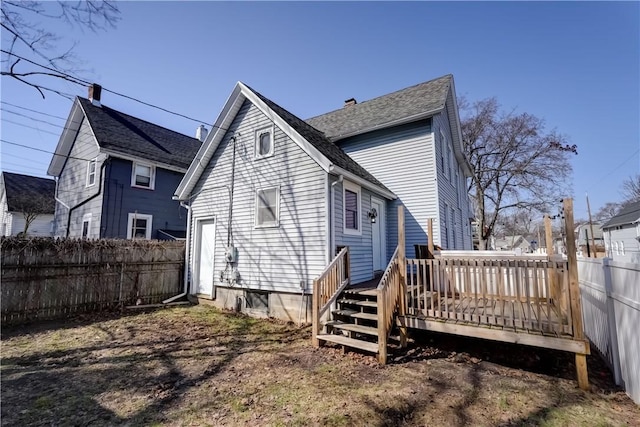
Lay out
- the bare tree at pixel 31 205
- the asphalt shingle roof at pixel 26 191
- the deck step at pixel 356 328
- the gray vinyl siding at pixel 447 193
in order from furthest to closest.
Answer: the asphalt shingle roof at pixel 26 191 < the bare tree at pixel 31 205 < the gray vinyl siding at pixel 447 193 < the deck step at pixel 356 328

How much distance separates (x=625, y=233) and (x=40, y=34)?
136ft

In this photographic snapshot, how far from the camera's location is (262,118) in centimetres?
912

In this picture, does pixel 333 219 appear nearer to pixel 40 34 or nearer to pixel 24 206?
pixel 40 34

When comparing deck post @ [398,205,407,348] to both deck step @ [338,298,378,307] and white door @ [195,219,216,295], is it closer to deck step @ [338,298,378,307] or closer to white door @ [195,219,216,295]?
deck step @ [338,298,378,307]

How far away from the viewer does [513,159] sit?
74.7 feet

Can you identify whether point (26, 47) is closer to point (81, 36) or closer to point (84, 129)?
point (81, 36)

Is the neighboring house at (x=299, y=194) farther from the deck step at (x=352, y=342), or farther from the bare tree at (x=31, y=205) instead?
the bare tree at (x=31, y=205)

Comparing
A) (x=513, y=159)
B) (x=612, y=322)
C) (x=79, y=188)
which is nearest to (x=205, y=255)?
(x=79, y=188)

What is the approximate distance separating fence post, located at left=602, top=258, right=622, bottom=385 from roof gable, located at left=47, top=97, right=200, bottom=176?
16.8 metres

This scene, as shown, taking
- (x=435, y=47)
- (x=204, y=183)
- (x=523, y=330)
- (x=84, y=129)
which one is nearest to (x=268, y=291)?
(x=204, y=183)

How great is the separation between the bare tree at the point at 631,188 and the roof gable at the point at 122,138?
55.3m

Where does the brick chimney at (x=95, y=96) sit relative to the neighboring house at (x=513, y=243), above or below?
above

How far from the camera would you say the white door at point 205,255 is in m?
10.0

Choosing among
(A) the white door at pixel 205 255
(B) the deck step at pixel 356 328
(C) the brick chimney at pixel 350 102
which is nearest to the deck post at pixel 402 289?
(B) the deck step at pixel 356 328
